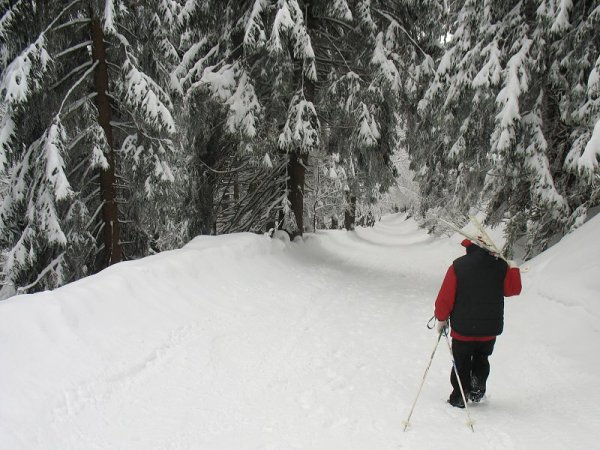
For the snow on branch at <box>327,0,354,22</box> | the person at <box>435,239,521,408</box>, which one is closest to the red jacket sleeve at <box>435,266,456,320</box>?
the person at <box>435,239,521,408</box>

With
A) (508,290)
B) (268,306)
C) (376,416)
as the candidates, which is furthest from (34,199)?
(508,290)

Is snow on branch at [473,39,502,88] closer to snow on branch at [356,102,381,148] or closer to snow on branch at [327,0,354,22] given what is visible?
snow on branch at [356,102,381,148]

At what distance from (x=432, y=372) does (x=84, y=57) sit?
9250mm

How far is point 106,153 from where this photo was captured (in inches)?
347

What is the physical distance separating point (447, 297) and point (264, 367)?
2.29 m

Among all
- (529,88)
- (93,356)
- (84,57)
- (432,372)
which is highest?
(84,57)

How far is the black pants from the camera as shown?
4.16m

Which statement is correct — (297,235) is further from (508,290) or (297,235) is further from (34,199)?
(508,290)

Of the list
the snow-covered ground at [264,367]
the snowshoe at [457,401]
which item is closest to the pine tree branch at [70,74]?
the snow-covered ground at [264,367]

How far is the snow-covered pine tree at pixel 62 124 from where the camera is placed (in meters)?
7.74

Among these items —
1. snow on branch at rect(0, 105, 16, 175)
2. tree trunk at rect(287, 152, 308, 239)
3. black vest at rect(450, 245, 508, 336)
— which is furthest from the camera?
tree trunk at rect(287, 152, 308, 239)

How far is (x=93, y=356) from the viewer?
439 centimetres

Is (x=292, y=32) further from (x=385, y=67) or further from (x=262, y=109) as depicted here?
(x=385, y=67)

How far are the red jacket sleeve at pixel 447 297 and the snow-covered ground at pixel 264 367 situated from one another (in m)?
0.92
